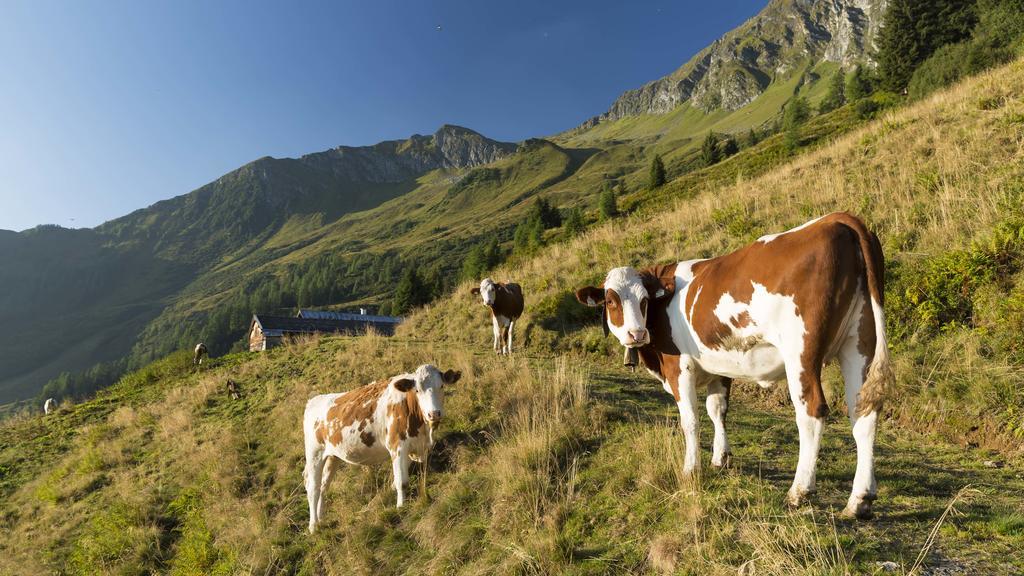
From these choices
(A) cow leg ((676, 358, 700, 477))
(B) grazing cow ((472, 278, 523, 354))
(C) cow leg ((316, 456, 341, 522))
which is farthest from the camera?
(B) grazing cow ((472, 278, 523, 354))

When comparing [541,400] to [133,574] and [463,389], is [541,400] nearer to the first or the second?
[463,389]

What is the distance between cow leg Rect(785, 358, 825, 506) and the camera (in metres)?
Answer: 3.42

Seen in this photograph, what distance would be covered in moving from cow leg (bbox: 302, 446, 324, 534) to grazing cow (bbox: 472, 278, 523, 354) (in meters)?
7.13

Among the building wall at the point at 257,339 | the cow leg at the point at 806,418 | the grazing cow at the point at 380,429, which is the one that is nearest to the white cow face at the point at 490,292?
the grazing cow at the point at 380,429

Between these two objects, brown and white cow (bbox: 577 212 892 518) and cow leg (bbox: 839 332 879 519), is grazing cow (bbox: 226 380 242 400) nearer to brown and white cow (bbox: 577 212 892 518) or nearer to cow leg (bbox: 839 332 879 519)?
brown and white cow (bbox: 577 212 892 518)

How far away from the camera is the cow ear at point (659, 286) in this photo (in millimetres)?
4707

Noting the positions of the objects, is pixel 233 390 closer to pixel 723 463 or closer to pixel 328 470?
pixel 328 470

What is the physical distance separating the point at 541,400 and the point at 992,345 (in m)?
6.03

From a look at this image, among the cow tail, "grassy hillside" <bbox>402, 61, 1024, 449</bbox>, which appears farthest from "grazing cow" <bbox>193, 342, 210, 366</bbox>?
the cow tail

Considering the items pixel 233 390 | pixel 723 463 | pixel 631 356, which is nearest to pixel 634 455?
pixel 723 463

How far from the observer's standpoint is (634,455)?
5.01 metres

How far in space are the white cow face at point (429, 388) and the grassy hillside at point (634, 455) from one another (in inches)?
35.8

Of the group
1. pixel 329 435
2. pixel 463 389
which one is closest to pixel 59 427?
pixel 329 435

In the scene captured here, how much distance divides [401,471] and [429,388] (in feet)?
4.13
